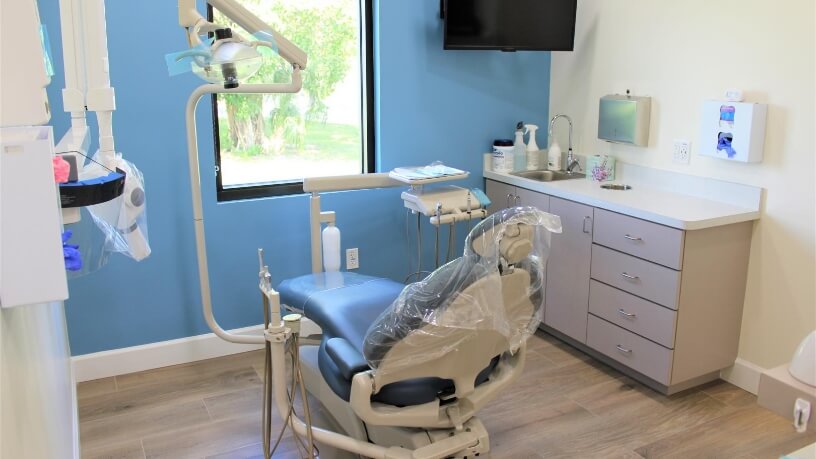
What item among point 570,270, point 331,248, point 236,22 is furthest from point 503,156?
point 236,22

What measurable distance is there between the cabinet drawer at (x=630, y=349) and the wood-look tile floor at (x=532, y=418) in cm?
10

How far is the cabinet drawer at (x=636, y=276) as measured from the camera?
271cm

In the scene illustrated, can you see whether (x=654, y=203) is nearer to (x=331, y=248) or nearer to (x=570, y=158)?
(x=570, y=158)

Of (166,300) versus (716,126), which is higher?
(716,126)

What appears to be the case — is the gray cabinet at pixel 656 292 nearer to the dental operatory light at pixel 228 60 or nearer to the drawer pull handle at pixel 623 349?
the drawer pull handle at pixel 623 349

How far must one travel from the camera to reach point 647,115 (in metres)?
3.23

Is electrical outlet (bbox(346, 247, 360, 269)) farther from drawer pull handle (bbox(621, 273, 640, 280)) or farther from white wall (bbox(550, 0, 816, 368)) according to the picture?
white wall (bbox(550, 0, 816, 368))

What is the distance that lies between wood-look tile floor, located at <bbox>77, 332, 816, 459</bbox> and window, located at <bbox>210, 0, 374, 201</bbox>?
916mm

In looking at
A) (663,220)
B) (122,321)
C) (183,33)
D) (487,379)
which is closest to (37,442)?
(487,379)

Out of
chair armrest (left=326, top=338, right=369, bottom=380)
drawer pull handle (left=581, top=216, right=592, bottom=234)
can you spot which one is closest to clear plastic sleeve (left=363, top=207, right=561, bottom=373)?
chair armrest (left=326, top=338, right=369, bottom=380)

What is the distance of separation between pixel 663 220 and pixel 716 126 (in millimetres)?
513

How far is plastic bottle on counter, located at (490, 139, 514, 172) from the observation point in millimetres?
3646

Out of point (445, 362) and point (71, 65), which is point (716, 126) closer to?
point (445, 362)

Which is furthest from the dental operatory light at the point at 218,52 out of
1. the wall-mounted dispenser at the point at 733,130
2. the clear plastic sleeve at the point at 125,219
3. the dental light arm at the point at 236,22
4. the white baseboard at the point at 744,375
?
the white baseboard at the point at 744,375
